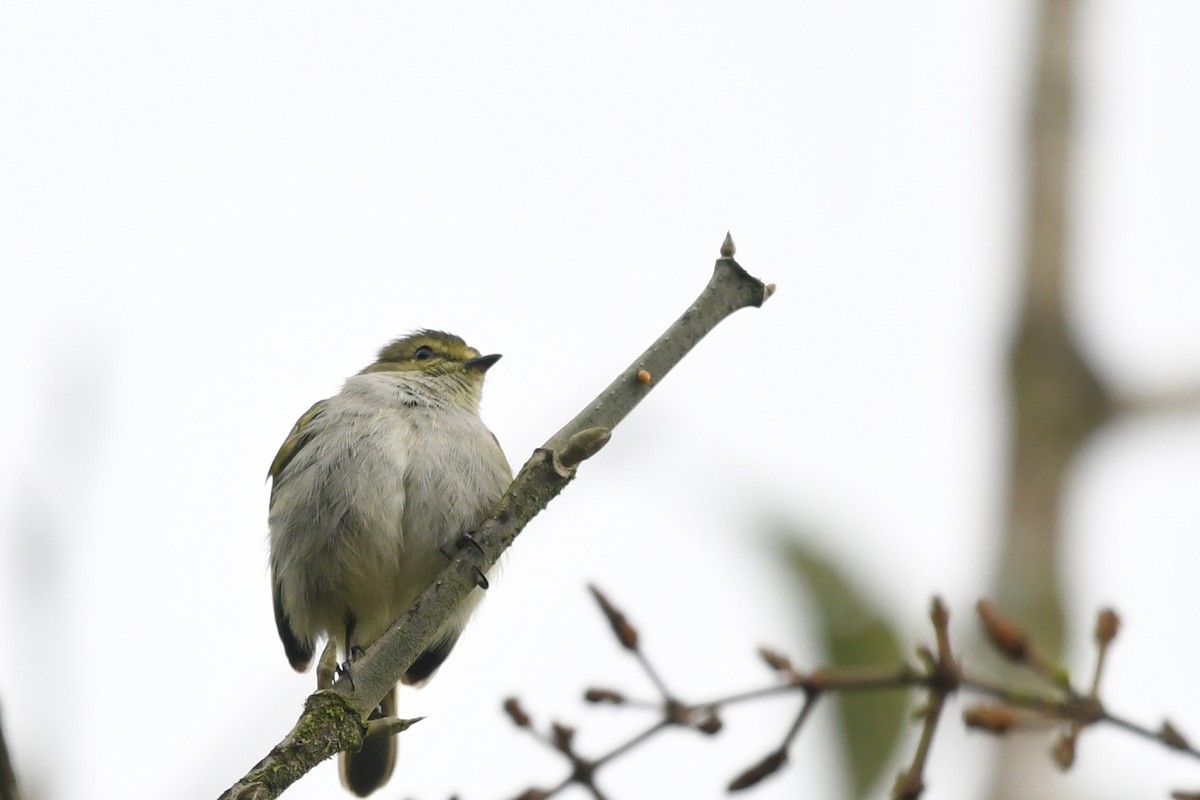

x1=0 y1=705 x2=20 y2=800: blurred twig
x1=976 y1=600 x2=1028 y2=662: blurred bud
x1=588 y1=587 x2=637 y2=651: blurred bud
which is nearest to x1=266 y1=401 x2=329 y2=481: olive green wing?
x1=588 y1=587 x2=637 y2=651: blurred bud

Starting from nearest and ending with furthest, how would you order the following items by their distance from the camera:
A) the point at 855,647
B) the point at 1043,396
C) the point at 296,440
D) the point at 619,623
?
the point at 619,623, the point at 855,647, the point at 1043,396, the point at 296,440

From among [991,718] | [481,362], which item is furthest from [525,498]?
[481,362]

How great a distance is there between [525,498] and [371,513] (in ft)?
7.17

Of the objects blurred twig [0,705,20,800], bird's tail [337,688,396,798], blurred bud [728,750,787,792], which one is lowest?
bird's tail [337,688,396,798]

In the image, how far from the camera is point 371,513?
618 cm

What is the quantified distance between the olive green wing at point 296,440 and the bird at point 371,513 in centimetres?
1

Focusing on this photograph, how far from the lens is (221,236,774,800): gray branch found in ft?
12.7

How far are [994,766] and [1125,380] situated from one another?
74.6 inches

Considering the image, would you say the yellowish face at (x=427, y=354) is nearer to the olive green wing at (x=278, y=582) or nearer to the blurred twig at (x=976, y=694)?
the olive green wing at (x=278, y=582)

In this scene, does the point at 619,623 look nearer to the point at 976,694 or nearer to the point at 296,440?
the point at 976,694

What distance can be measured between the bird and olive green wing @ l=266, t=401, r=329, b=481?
1 centimetres

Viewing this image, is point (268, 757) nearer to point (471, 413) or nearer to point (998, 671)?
point (998, 671)

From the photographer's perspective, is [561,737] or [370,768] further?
[370,768]

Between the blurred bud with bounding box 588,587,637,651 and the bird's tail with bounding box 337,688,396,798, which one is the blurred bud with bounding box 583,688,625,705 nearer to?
the blurred bud with bounding box 588,587,637,651
